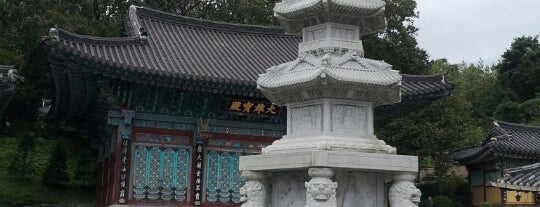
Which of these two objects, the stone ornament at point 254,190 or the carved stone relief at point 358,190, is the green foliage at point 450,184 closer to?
the carved stone relief at point 358,190

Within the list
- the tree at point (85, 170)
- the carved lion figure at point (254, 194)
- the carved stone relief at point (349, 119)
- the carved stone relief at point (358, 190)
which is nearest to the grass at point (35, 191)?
the tree at point (85, 170)

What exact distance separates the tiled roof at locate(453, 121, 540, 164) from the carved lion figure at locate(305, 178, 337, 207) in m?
20.1

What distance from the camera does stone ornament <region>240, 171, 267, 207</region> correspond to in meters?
9.90

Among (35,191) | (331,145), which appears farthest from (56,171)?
(331,145)

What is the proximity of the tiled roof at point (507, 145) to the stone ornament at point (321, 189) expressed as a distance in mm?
20086

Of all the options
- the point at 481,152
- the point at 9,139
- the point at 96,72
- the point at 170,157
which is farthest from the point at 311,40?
the point at 9,139

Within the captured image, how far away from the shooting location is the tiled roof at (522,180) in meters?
13.4

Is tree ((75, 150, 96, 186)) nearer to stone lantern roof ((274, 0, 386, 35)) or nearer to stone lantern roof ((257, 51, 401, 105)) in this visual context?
stone lantern roof ((274, 0, 386, 35))

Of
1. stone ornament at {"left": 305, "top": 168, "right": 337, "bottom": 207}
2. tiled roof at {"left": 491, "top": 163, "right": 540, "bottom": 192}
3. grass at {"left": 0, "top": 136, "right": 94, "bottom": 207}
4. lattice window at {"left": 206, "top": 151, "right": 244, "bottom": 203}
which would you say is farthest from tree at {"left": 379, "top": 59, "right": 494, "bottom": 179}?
stone ornament at {"left": 305, "top": 168, "right": 337, "bottom": 207}

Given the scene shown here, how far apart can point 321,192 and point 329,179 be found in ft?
0.77

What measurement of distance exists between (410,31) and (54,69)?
76.2ft

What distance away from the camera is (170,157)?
58.3 feet

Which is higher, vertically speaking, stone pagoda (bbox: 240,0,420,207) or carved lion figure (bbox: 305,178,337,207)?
stone pagoda (bbox: 240,0,420,207)

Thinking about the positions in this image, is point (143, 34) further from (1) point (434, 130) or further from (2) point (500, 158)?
(2) point (500, 158)
